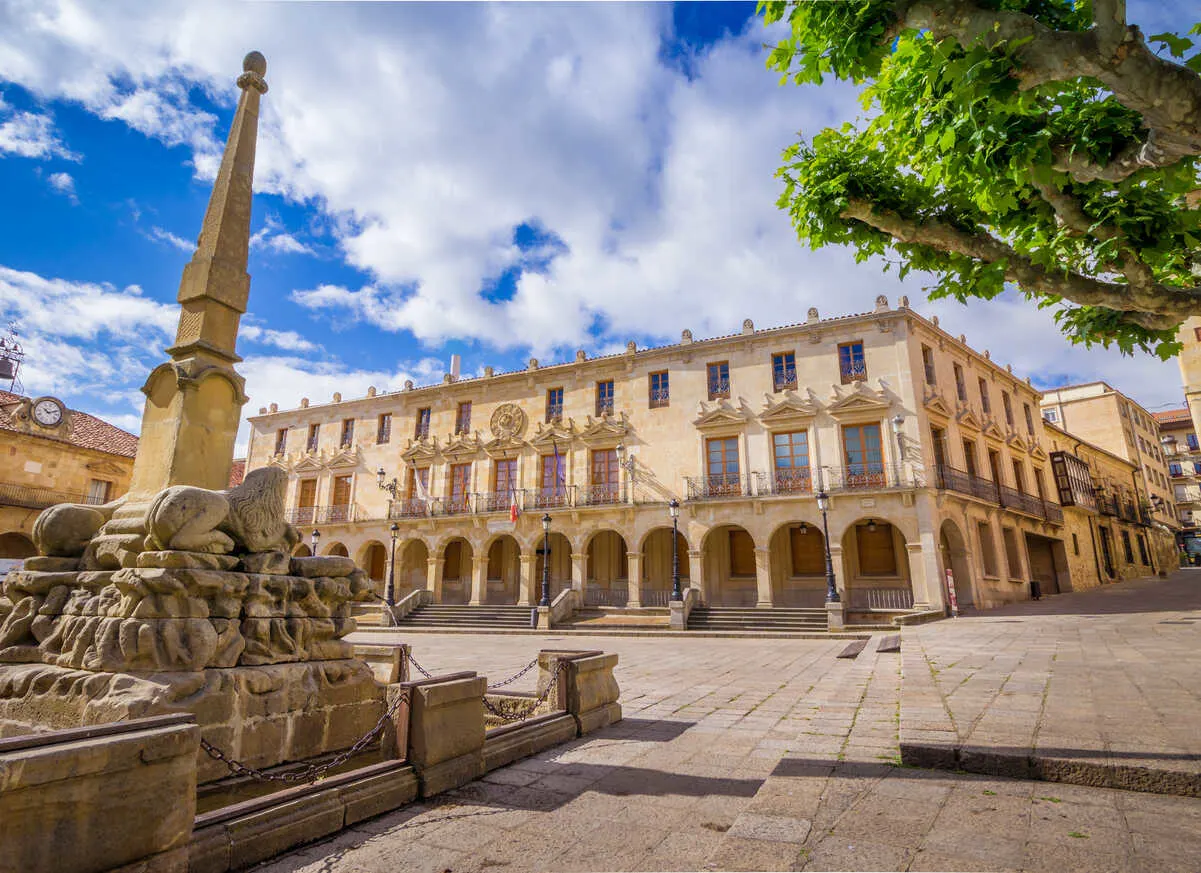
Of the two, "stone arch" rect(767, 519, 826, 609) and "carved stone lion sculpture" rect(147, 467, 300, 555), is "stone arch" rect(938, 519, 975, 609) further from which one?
"carved stone lion sculpture" rect(147, 467, 300, 555)

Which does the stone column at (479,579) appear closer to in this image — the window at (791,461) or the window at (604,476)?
the window at (604,476)

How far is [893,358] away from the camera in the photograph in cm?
2027

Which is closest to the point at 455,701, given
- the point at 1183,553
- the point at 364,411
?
the point at 364,411

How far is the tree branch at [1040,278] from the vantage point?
16.0 feet

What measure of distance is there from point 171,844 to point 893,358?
2139cm

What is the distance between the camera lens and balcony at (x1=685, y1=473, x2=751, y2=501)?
21.3 m

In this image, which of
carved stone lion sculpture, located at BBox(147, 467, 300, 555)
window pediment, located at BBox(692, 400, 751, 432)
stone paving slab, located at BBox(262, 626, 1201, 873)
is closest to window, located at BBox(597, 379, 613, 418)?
window pediment, located at BBox(692, 400, 751, 432)

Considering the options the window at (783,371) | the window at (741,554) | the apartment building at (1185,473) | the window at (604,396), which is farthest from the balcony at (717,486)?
the apartment building at (1185,473)

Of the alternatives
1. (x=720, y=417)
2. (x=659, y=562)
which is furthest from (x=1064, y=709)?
(x=659, y=562)

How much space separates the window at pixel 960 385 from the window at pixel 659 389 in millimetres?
10424

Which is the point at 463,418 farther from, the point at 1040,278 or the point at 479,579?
the point at 1040,278

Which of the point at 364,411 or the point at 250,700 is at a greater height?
the point at 364,411

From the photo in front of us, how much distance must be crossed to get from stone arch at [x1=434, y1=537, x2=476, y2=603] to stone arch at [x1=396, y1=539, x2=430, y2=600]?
3.31ft

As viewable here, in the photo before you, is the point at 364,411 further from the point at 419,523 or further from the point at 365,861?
the point at 365,861
